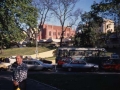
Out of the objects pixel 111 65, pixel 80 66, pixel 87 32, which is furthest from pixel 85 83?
pixel 87 32

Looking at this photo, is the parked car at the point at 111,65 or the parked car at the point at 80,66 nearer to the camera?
the parked car at the point at 80,66

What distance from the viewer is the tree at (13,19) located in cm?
3803

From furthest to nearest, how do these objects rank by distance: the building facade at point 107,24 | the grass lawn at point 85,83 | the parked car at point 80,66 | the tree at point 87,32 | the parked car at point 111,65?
1. the tree at point 87,32
2. the parked car at point 111,65
3. the parked car at point 80,66
4. the building facade at point 107,24
5. the grass lawn at point 85,83

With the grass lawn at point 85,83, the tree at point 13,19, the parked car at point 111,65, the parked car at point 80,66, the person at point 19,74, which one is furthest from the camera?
the tree at point 13,19

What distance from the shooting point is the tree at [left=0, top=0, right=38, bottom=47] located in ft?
125

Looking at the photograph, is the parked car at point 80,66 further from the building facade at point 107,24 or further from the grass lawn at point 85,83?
the grass lawn at point 85,83

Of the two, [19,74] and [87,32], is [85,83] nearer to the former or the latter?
[19,74]

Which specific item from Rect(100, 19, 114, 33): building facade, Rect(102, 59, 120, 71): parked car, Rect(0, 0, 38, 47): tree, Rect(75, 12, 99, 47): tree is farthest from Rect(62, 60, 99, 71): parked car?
Rect(75, 12, 99, 47): tree

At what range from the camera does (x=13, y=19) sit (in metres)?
39.1

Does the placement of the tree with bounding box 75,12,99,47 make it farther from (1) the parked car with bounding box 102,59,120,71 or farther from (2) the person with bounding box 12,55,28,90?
(2) the person with bounding box 12,55,28,90

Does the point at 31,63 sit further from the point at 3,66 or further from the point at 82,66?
the point at 82,66

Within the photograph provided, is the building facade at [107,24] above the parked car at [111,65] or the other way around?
above

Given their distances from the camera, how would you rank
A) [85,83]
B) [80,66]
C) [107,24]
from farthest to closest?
[107,24] < [80,66] < [85,83]

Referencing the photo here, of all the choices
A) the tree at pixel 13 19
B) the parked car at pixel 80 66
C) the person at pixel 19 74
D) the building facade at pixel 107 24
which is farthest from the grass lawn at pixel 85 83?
the tree at pixel 13 19
